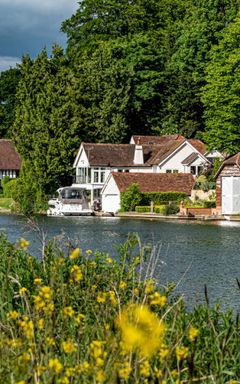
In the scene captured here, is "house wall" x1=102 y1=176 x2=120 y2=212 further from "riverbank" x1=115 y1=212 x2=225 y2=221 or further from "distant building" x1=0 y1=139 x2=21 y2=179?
"distant building" x1=0 y1=139 x2=21 y2=179

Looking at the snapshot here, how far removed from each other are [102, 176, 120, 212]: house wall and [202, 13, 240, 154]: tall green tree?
9.05 metres

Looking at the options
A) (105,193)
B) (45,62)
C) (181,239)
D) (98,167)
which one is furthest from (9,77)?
(181,239)

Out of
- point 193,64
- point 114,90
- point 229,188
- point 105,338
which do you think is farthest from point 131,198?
point 105,338

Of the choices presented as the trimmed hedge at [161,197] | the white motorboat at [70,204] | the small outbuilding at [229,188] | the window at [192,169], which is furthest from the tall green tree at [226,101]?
the window at [192,169]

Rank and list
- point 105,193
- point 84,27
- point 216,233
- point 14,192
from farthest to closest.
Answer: point 84,27 → point 14,192 → point 105,193 → point 216,233

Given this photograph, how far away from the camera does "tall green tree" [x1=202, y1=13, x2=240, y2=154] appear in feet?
186

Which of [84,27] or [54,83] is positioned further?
[84,27]

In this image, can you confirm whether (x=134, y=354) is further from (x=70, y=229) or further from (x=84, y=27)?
(x=84, y=27)

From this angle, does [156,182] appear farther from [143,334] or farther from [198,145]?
[143,334]

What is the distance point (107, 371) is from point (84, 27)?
8838 centimetres

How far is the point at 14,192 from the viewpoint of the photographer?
70375mm

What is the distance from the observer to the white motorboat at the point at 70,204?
65000 millimetres

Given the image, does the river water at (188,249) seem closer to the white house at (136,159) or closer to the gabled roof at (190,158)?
the gabled roof at (190,158)

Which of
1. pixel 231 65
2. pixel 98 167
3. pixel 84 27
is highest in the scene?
pixel 84 27
